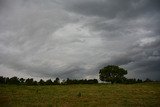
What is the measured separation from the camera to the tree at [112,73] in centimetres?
11181

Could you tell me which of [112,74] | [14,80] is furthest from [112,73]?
[14,80]

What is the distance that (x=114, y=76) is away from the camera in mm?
113125

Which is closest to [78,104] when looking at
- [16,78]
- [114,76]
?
[16,78]

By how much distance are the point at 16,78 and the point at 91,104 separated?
2591 inches

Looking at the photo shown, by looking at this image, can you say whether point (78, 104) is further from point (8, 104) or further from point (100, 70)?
point (100, 70)

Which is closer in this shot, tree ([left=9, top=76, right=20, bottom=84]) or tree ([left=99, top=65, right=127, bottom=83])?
tree ([left=9, top=76, right=20, bottom=84])

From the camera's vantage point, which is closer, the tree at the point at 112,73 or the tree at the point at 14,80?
the tree at the point at 14,80

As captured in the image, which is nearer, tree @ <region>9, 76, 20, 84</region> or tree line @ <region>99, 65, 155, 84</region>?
tree @ <region>9, 76, 20, 84</region>

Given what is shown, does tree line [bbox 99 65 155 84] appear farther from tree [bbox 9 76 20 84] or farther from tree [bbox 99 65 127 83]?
tree [bbox 9 76 20 84]

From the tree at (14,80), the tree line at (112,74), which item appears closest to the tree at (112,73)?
the tree line at (112,74)

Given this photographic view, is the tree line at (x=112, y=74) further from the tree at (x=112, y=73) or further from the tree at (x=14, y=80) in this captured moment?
the tree at (x=14, y=80)

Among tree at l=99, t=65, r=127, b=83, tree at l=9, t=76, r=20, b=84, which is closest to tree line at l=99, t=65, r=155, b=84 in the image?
tree at l=99, t=65, r=127, b=83

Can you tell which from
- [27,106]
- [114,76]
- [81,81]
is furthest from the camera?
[114,76]

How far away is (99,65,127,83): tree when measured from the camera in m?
112
